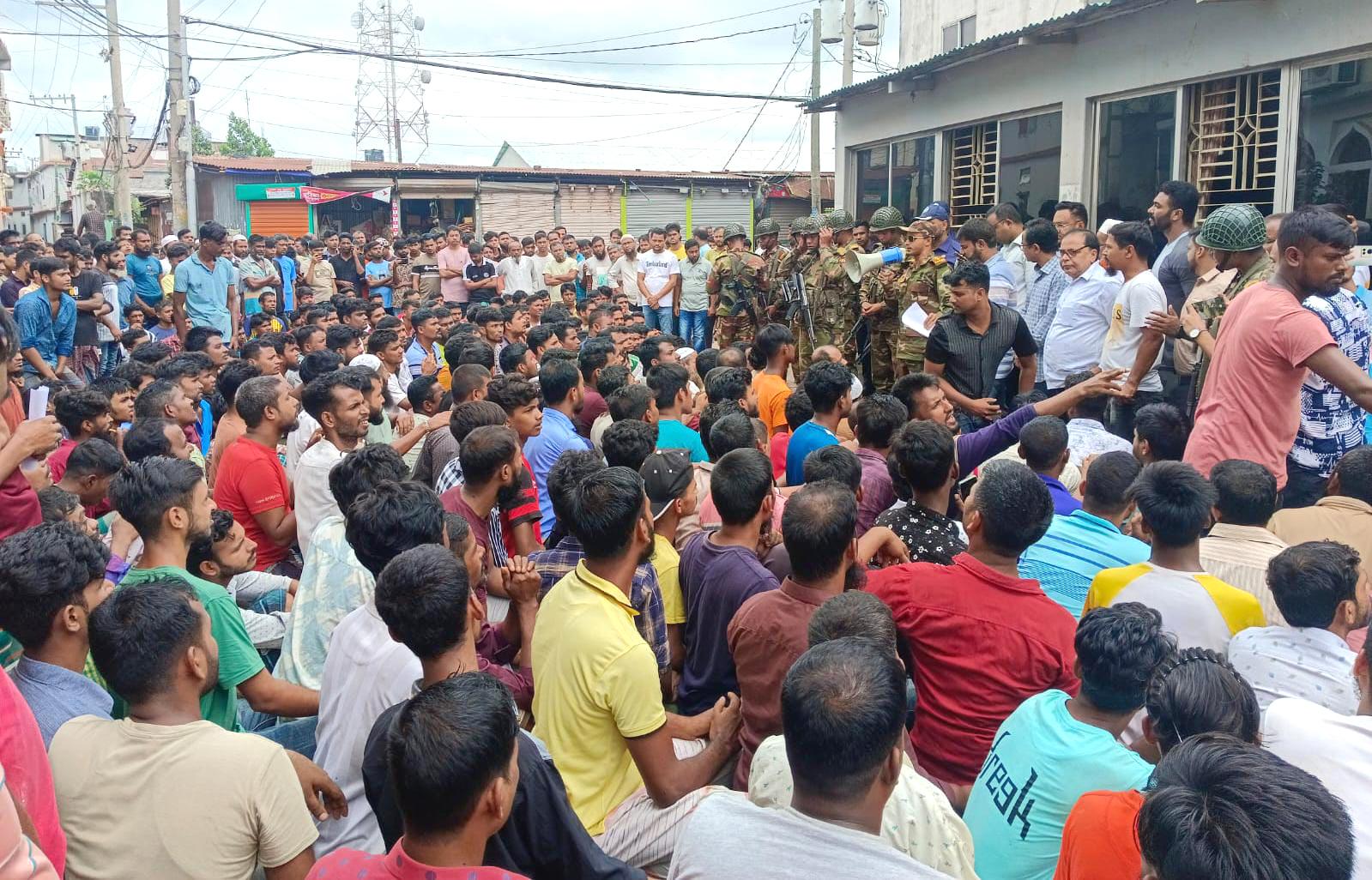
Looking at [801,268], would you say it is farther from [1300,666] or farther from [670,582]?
[1300,666]

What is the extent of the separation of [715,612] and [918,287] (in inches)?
201

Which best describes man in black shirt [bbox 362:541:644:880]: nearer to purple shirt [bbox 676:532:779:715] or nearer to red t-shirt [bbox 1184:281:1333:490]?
purple shirt [bbox 676:532:779:715]

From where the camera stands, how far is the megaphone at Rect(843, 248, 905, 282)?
898 centimetres

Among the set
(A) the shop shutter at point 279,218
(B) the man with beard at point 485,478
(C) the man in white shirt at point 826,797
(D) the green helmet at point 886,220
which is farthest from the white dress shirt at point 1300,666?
(A) the shop shutter at point 279,218

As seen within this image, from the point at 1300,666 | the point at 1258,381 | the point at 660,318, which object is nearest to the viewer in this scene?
the point at 1300,666

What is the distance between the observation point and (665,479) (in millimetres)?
3947

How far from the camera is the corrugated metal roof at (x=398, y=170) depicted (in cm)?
2425

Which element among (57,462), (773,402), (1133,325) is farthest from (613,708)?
(1133,325)

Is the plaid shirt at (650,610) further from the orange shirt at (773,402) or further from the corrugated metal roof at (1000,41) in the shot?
the corrugated metal roof at (1000,41)

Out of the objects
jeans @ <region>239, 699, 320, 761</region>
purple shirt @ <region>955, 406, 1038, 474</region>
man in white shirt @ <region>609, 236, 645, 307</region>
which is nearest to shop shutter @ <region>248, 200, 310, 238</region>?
man in white shirt @ <region>609, 236, 645, 307</region>

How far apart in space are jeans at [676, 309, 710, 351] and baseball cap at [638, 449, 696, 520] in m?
9.90

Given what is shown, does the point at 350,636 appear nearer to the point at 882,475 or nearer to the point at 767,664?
the point at 767,664

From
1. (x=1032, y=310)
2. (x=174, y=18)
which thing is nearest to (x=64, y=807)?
(x=1032, y=310)

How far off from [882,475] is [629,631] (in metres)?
2.04
